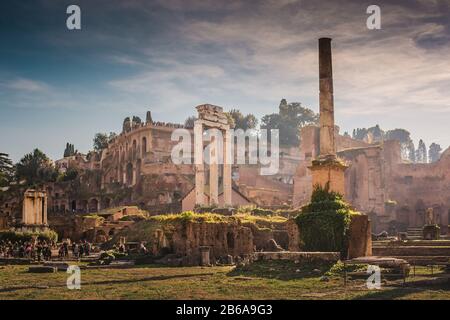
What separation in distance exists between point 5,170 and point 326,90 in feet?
199

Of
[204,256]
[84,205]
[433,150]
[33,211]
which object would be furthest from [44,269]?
[433,150]

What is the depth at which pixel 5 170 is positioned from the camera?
7656 cm

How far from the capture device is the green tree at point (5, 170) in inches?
2803

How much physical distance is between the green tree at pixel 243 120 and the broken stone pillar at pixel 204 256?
75.4 m

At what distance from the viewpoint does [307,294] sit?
13492mm

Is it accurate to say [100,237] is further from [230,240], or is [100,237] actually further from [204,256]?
[204,256]

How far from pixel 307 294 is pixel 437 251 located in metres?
14.6

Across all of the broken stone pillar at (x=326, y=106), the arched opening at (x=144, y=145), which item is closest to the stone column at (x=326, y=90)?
the broken stone pillar at (x=326, y=106)

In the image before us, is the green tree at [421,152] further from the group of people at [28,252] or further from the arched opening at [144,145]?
the group of people at [28,252]

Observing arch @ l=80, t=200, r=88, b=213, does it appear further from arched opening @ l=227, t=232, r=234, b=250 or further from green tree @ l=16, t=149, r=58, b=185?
arched opening @ l=227, t=232, r=234, b=250
